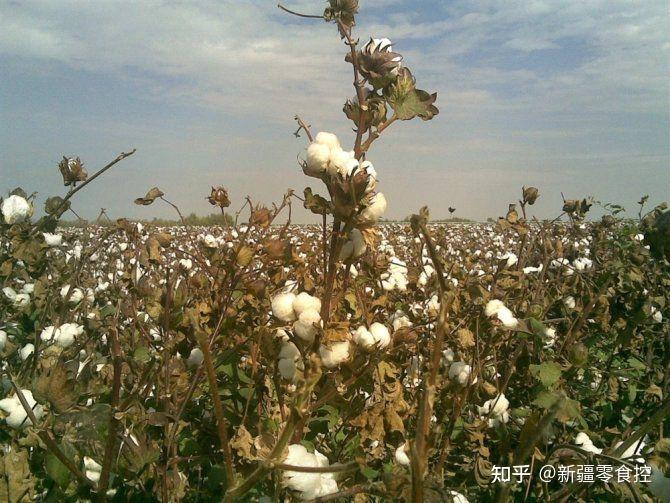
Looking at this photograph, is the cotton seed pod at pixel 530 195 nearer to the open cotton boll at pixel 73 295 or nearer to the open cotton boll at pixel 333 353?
the open cotton boll at pixel 333 353

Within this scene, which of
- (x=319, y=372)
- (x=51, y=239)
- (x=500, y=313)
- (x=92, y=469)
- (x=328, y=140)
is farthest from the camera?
(x=51, y=239)

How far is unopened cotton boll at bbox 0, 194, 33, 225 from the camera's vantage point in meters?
2.33

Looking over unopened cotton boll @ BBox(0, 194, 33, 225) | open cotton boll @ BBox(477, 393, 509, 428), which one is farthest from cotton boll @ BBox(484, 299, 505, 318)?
unopened cotton boll @ BBox(0, 194, 33, 225)

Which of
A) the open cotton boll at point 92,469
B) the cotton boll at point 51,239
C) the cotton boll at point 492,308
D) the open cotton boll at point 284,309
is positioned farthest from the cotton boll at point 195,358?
the cotton boll at point 51,239

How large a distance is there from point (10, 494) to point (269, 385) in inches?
33.1

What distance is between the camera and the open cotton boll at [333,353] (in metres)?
1.18

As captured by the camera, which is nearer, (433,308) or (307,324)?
(307,324)

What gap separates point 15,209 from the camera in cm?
234

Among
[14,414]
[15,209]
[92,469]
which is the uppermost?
[15,209]

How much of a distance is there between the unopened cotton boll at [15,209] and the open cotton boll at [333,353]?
179cm

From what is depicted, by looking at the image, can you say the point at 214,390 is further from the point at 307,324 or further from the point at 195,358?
the point at 195,358

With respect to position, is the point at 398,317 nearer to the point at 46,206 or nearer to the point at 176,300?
the point at 176,300

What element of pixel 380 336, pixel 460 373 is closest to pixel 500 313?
pixel 460 373

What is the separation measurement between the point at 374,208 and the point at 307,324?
11.3 inches
